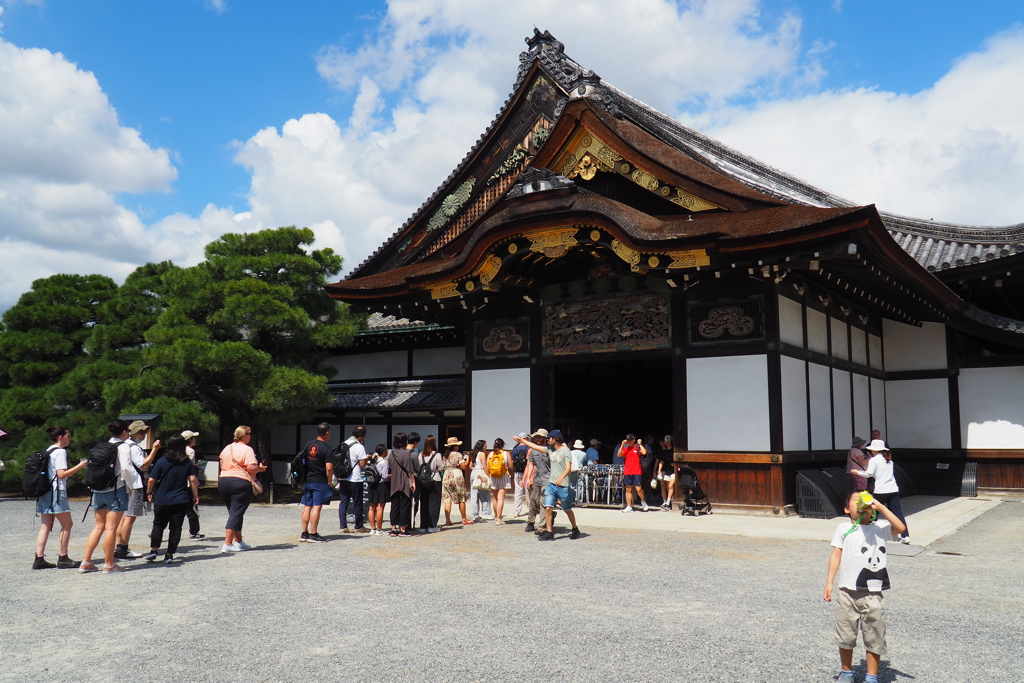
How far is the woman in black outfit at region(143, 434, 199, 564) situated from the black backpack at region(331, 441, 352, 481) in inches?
106

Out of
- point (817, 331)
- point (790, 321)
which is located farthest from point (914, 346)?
point (790, 321)

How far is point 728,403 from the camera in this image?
562 inches

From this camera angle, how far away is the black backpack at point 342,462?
11.5m

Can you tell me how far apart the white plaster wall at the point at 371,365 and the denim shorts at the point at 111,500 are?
13.0m

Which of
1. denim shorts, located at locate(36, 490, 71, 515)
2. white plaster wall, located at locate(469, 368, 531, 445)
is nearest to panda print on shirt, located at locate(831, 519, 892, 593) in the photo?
denim shorts, located at locate(36, 490, 71, 515)

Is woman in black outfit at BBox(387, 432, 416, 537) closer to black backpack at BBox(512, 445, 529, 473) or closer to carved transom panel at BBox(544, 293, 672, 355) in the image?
black backpack at BBox(512, 445, 529, 473)

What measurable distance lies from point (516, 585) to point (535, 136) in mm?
14264

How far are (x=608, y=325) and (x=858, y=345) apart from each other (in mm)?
6423

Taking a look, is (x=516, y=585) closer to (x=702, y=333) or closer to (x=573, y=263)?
(x=702, y=333)

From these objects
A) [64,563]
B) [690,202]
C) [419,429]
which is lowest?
[64,563]

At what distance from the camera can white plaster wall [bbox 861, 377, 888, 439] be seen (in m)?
18.6

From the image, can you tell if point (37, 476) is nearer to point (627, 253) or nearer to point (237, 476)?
point (237, 476)

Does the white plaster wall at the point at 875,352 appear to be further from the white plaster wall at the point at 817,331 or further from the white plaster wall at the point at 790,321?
the white plaster wall at the point at 790,321

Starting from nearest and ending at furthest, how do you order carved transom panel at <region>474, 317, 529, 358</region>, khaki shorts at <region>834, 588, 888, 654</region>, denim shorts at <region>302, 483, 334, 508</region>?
khaki shorts at <region>834, 588, 888, 654</region>, denim shorts at <region>302, 483, 334, 508</region>, carved transom panel at <region>474, 317, 529, 358</region>
